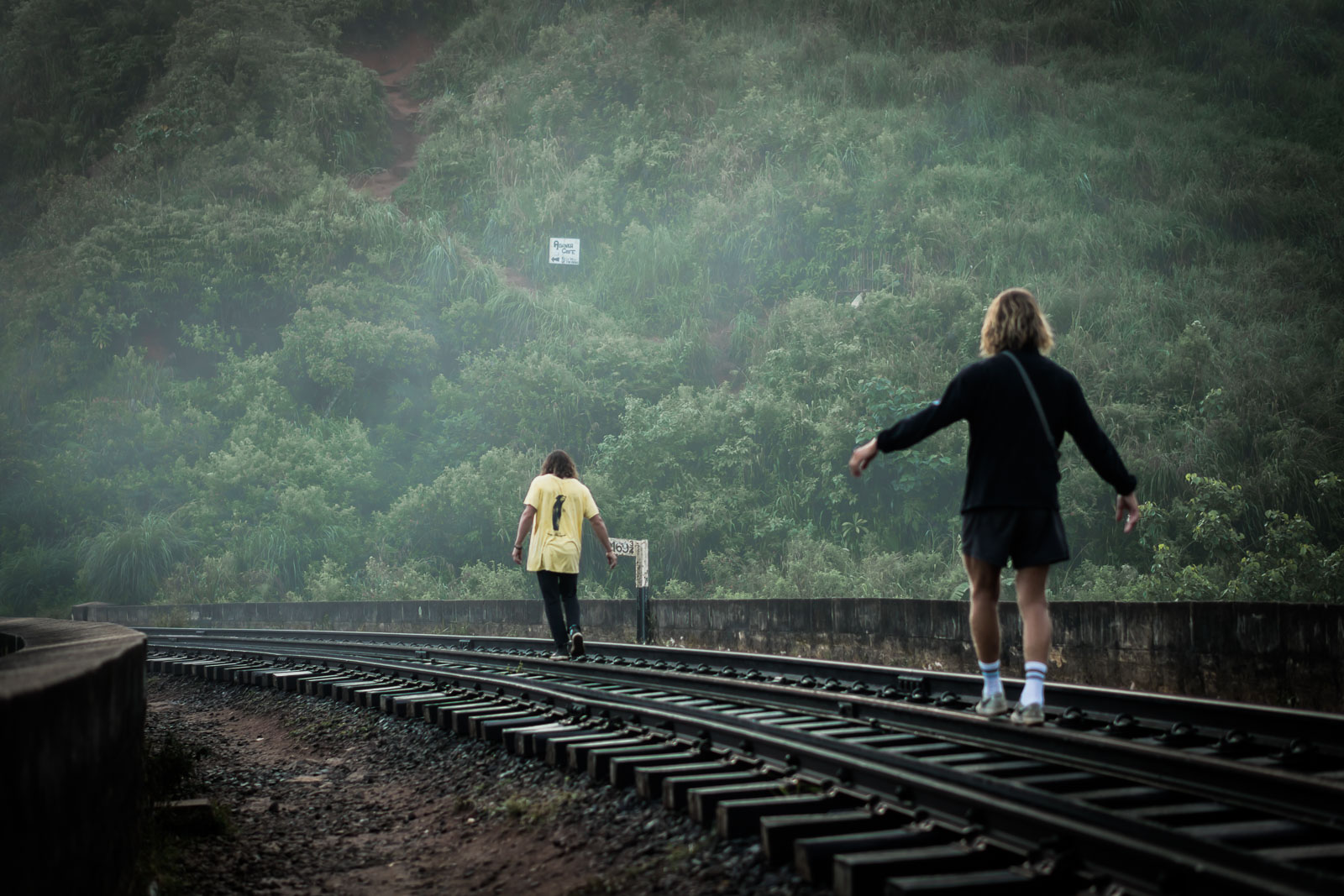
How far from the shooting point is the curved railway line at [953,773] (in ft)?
11.3

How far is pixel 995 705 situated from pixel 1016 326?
193 cm

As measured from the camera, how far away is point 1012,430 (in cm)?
533

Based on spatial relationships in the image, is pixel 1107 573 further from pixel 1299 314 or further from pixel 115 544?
pixel 115 544

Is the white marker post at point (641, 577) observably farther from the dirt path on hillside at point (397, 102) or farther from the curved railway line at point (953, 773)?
the dirt path on hillside at point (397, 102)

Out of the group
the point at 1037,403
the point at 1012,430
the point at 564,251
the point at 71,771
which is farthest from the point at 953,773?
the point at 564,251

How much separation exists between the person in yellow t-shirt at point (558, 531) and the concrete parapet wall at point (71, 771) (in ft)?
17.0

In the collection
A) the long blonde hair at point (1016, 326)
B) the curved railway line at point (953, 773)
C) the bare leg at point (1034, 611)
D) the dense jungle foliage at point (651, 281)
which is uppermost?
the dense jungle foliage at point (651, 281)

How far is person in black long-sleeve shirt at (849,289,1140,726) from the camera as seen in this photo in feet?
17.3

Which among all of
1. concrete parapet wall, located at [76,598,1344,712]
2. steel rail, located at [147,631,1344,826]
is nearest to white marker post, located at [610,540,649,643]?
concrete parapet wall, located at [76,598,1344,712]

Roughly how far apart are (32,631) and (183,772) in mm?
3120

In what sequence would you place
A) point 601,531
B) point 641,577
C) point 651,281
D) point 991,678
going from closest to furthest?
point 991,678 < point 601,531 < point 641,577 < point 651,281

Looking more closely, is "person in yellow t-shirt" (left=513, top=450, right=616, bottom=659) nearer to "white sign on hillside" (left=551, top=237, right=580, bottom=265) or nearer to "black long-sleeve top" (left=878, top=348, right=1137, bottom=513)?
"black long-sleeve top" (left=878, top=348, right=1137, bottom=513)

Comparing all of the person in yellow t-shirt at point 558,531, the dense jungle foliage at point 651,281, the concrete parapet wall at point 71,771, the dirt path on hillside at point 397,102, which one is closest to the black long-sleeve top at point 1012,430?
the concrete parapet wall at point 71,771

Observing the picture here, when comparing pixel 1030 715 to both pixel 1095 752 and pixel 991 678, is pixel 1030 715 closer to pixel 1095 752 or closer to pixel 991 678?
pixel 991 678
